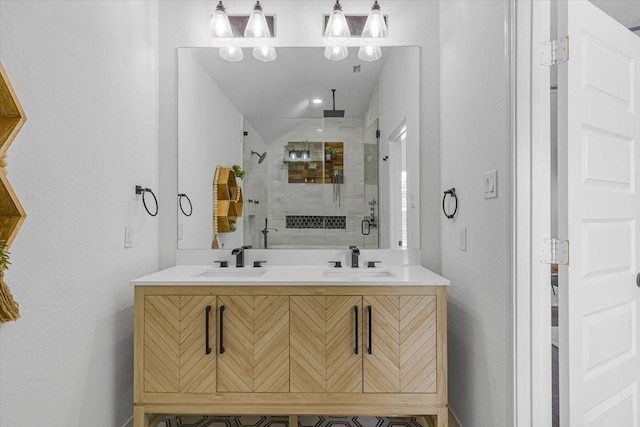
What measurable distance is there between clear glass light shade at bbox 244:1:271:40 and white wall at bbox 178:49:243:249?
37 cm

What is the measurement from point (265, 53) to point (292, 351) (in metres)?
1.70

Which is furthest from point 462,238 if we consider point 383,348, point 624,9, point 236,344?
point 624,9

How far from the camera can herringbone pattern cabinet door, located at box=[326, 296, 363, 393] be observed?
1.69 m

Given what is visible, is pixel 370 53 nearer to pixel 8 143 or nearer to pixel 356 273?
pixel 356 273

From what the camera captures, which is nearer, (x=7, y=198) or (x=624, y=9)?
(x=7, y=198)

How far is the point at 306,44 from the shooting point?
231 centimetres

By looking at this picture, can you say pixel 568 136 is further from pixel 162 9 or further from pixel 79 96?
pixel 162 9

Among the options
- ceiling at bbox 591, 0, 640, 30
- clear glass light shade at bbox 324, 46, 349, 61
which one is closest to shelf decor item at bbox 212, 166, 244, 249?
clear glass light shade at bbox 324, 46, 349, 61

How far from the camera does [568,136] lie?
1.33 m

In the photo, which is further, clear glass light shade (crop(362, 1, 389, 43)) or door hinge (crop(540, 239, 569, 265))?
clear glass light shade (crop(362, 1, 389, 43))

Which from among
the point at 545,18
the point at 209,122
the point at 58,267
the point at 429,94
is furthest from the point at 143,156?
the point at 545,18

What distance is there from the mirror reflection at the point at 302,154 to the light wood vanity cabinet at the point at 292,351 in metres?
0.63

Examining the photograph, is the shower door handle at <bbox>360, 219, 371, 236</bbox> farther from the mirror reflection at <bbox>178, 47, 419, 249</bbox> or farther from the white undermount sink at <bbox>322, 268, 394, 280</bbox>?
the white undermount sink at <bbox>322, 268, 394, 280</bbox>

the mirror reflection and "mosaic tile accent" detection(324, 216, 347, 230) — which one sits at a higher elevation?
the mirror reflection
